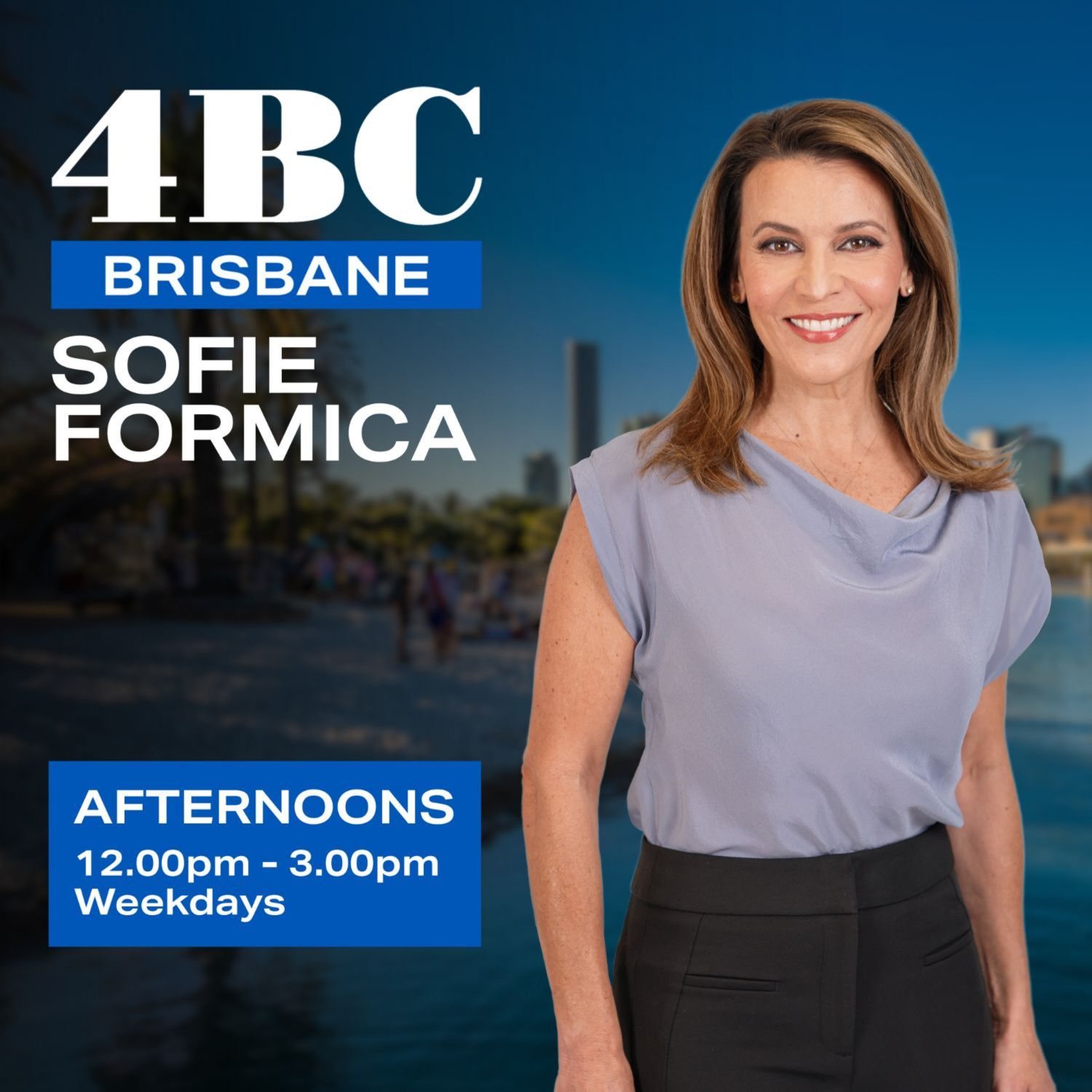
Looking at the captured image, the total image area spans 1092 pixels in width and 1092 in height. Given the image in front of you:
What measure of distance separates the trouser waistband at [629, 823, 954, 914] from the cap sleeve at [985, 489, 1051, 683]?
21 centimetres

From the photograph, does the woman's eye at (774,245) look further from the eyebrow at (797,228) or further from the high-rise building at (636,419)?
the high-rise building at (636,419)

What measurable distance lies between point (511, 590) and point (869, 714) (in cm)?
611

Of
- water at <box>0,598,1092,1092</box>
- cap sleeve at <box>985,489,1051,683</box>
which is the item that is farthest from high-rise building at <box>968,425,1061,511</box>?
cap sleeve at <box>985,489,1051,683</box>

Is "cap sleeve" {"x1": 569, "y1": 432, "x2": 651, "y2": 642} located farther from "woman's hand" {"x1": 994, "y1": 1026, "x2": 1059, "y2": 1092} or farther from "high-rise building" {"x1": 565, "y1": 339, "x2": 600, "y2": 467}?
"high-rise building" {"x1": 565, "y1": 339, "x2": 600, "y2": 467}

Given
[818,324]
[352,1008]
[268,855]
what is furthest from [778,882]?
[352,1008]

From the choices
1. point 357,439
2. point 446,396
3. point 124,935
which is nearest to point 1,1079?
point 124,935

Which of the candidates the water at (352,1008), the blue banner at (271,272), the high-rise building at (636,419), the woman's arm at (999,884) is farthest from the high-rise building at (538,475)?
the woman's arm at (999,884)

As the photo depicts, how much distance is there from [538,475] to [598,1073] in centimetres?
617

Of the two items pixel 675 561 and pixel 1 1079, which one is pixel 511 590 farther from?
pixel 675 561

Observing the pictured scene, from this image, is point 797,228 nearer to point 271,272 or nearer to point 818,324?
point 818,324

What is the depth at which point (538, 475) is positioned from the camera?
6988mm

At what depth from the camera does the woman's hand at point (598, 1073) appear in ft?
2.86

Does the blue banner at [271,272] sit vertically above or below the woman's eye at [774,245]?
above

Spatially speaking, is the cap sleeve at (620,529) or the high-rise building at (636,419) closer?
the cap sleeve at (620,529)
